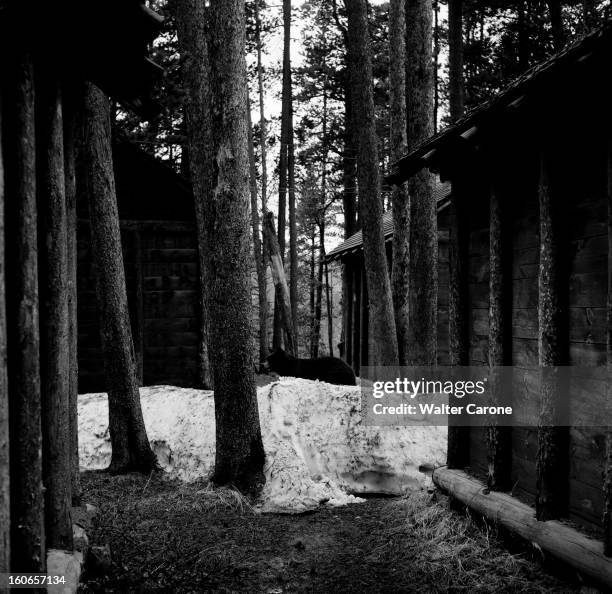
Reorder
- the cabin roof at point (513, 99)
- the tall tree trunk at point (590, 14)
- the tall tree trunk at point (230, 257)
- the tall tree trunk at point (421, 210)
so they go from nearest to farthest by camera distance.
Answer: the cabin roof at point (513, 99) → the tall tree trunk at point (230, 257) → the tall tree trunk at point (421, 210) → the tall tree trunk at point (590, 14)

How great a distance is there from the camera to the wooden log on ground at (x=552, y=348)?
4516 millimetres

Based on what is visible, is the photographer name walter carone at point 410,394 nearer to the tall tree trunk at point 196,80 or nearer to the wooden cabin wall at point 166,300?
the tall tree trunk at point 196,80

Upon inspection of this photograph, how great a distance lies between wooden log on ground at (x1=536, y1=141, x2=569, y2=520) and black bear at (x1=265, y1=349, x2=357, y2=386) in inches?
259

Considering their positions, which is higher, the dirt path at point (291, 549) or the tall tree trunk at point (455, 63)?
the tall tree trunk at point (455, 63)

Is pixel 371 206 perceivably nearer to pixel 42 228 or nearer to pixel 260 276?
pixel 42 228

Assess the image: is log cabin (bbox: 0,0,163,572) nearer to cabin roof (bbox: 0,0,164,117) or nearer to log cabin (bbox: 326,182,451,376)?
cabin roof (bbox: 0,0,164,117)

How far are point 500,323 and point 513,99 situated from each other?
1.89 metres

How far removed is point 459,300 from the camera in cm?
618

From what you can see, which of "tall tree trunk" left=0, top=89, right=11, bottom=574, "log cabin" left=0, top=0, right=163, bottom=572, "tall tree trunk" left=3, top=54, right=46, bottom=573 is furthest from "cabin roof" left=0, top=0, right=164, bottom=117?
"tall tree trunk" left=0, top=89, right=11, bottom=574

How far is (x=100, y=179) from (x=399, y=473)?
4.95 m

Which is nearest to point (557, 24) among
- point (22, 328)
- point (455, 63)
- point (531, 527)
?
point (455, 63)

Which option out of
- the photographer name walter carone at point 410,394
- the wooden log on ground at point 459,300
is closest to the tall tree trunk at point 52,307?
the wooden log on ground at point 459,300

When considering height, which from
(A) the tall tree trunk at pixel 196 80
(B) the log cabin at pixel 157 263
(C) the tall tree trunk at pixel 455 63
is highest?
(C) the tall tree trunk at pixel 455 63

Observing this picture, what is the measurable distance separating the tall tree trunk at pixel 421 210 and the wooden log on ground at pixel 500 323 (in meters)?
3.53
